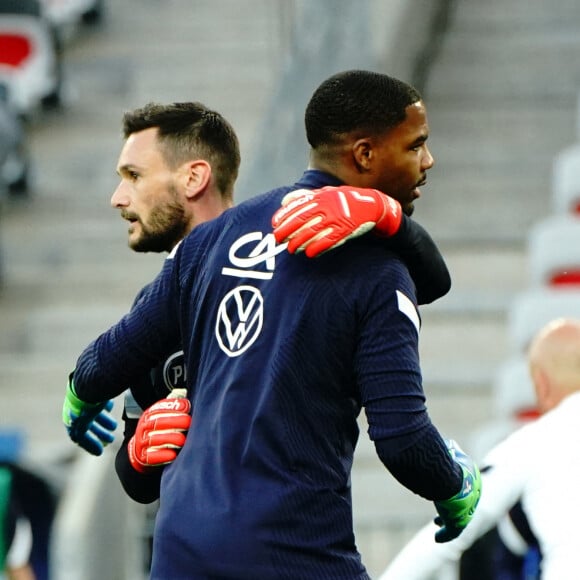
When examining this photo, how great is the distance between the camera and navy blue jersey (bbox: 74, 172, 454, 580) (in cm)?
299

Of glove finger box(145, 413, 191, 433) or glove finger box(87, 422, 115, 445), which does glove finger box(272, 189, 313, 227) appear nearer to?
glove finger box(145, 413, 191, 433)

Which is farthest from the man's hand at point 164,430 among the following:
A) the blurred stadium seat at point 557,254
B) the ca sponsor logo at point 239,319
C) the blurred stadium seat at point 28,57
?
the blurred stadium seat at point 28,57

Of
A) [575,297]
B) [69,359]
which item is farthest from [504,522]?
[69,359]

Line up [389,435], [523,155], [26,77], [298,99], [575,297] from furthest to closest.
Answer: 1. [26,77]
2. [523,155]
3. [298,99]
4. [575,297]
5. [389,435]

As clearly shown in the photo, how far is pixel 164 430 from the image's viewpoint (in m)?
3.21

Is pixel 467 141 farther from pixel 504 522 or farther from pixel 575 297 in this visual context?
pixel 504 522

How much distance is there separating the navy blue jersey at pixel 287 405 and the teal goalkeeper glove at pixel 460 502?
0.18 meters

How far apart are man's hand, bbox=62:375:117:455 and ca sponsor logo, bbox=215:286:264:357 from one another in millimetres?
463

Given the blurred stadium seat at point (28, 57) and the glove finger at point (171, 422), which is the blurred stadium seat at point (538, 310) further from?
the glove finger at point (171, 422)

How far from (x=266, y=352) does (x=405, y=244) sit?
0.31 metres

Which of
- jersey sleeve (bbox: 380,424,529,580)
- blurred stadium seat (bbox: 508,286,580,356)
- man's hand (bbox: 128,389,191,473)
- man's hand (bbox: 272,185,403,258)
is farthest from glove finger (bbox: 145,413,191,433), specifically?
blurred stadium seat (bbox: 508,286,580,356)

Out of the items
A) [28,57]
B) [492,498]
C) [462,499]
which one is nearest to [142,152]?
[462,499]

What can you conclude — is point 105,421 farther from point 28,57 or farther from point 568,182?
point 28,57

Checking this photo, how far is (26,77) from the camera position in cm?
1062
